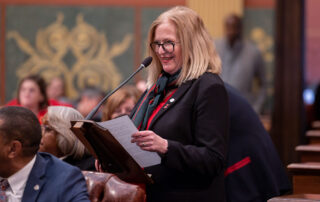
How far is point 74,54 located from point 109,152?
5483 millimetres

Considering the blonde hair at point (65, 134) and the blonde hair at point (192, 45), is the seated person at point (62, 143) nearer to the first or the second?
the blonde hair at point (65, 134)

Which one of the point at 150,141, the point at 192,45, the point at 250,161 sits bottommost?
the point at 250,161

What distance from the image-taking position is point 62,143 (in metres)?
3.00

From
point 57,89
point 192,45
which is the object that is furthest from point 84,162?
point 57,89

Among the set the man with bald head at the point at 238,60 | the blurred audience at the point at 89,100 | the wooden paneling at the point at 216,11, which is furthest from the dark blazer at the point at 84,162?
the wooden paneling at the point at 216,11

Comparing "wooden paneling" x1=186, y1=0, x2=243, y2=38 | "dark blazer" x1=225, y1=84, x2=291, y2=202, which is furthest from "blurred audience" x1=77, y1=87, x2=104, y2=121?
"dark blazer" x1=225, y1=84, x2=291, y2=202

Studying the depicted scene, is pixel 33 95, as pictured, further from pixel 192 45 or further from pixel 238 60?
pixel 192 45

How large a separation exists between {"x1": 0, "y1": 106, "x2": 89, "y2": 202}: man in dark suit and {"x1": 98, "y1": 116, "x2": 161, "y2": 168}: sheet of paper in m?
0.20

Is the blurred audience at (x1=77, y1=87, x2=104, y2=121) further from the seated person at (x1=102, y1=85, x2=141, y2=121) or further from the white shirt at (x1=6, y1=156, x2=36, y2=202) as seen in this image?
the white shirt at (x1=6, y1=156, x2=36, y2=202)

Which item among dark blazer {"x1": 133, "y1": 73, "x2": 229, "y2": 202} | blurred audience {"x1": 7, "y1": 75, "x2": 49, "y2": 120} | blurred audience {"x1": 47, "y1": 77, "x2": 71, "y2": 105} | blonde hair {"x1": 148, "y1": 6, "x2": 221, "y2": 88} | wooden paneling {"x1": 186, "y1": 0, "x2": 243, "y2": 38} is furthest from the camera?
blurred audience {"x1": 47, "y1": 77, "x2": 71, "y2": 105}

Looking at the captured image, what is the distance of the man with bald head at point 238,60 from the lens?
6.17 meters

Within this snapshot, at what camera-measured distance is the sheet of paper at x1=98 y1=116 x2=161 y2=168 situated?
7.28 feet

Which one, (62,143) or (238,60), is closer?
(62,143)

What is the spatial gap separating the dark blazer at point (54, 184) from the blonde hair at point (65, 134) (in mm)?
762
